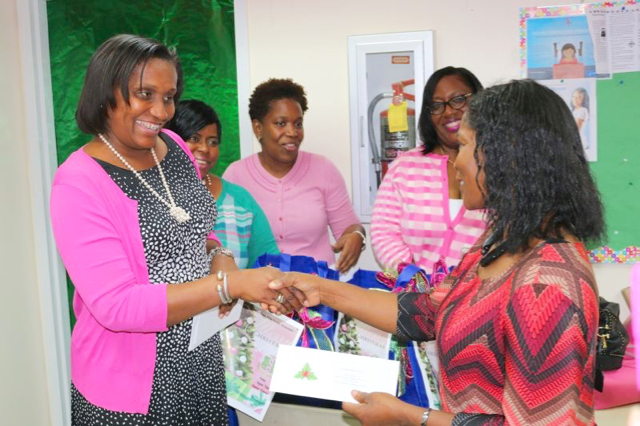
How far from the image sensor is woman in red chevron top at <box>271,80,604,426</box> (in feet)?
3.88

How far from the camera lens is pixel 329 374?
72.4 inches

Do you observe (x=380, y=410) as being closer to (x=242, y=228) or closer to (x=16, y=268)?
(x=242, y=228)

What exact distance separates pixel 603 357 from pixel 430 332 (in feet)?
3.04

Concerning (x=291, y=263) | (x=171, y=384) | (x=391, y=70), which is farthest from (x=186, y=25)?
(x=171, y=384)

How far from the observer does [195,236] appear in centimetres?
175

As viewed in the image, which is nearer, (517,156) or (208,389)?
(517,156)

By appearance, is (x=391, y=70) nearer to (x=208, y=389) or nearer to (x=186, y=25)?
(x=186, y=25)

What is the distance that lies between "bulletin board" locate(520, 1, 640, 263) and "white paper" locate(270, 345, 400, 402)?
5.51 ft

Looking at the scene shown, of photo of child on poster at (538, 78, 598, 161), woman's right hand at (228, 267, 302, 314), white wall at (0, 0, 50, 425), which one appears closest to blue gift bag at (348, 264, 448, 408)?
woman's right hand at (228, 267, 302, 314)

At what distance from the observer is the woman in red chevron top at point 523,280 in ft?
3.88

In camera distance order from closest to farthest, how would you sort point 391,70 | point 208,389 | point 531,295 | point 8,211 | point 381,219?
point 531,295, point 208,389, point 381,219, point 391,70, point 8,211

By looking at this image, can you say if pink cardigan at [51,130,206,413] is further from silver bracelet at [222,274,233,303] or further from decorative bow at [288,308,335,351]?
decorative bow at [288,308,335,351]

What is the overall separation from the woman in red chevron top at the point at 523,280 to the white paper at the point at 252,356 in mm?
747

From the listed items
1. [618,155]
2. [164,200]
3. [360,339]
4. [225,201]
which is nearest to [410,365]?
[360,339]
